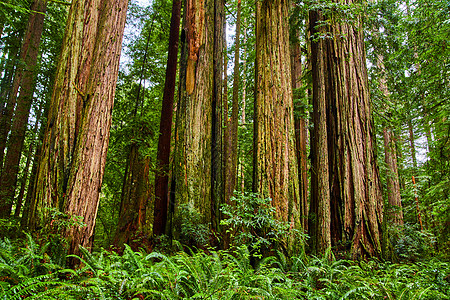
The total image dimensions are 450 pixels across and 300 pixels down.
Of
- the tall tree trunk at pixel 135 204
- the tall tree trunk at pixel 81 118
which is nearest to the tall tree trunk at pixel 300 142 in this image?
the tall tree trunk at pixel 135 204

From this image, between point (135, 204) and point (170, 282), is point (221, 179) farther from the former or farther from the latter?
point (170, 282)

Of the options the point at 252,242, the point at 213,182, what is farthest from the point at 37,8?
the point at 252,242

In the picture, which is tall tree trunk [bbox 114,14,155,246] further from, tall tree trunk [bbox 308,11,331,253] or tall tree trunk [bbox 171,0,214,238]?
tall tree trunk [bbox 308,11,331,253]

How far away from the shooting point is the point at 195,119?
5.53 m

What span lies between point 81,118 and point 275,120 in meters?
3.06

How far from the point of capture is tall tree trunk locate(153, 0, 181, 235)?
7.18 metres

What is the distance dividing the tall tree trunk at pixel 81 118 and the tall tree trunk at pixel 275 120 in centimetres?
248

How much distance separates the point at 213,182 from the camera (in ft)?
18.1

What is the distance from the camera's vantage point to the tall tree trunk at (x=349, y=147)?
4516 millimetres

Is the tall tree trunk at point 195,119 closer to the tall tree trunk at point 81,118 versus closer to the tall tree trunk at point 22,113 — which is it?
the tall tree trunk at point 81,118

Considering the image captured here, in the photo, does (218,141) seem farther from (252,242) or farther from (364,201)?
(364,201)

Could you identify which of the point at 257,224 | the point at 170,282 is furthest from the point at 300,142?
the point at 170,282

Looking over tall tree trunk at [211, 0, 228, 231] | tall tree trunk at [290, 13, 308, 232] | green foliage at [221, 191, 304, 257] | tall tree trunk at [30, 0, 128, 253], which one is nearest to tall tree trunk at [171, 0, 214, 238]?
tall tree trunk at [211, 0, 228, 231]

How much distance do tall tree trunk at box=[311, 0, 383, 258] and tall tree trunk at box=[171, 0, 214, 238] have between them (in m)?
2.24
